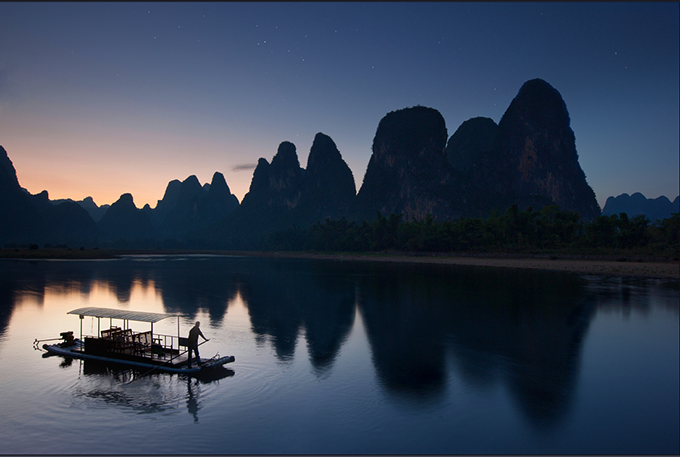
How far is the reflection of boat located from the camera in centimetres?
1298

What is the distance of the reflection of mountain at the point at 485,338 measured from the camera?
12500mm

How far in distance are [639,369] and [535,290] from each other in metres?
20.3

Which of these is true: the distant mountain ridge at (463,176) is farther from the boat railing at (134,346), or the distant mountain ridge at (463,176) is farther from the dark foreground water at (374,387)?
the boat railing at (134,346)

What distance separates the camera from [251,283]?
42406 mm

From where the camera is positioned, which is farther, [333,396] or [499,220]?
[499,220]

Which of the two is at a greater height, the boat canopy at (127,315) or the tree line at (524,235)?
the tree line at (524,235)

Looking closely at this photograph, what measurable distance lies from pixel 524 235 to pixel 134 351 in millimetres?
72079

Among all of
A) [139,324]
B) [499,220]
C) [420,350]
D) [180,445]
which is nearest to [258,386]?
[180,445]

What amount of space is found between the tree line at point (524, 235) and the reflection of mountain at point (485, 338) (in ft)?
119

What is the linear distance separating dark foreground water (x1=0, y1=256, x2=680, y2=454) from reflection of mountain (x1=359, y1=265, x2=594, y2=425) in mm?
95

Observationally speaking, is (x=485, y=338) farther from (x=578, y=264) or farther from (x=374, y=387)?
(x=578, y=264)

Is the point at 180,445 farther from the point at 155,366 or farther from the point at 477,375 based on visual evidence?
the point at 477,375

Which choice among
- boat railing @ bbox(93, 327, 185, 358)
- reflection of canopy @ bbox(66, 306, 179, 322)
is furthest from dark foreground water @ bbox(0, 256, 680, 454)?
reflection of canopy @ bbox(66, 306, 179, 322)

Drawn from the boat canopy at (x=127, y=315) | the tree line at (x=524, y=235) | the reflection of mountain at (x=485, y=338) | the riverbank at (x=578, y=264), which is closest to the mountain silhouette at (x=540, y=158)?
the tree line at (x=524, y=235)
